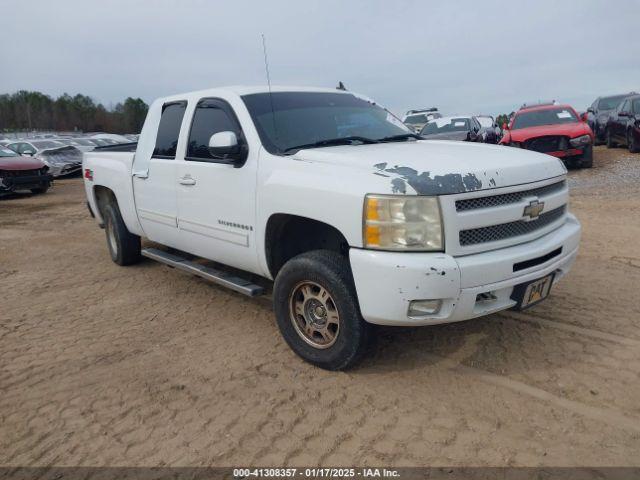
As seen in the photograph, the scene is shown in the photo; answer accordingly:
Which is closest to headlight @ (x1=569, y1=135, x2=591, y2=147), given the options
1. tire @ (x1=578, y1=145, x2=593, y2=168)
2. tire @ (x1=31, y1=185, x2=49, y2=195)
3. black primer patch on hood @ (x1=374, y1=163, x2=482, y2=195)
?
tire @ (x1=578, y1=145, x2=593, y2=168)

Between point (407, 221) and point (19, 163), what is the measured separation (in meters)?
14.8

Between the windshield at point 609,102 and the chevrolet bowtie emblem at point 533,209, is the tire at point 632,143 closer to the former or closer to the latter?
the windshield at point 609,102

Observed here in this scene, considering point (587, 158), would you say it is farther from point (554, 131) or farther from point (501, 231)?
point (501, 231)

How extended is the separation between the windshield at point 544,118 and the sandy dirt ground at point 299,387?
8.01 metres

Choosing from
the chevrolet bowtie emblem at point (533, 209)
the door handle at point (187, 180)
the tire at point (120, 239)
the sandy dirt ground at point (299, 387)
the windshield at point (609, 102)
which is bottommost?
the sandy dirt ground at point (299, 387)

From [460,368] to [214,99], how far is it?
287cm

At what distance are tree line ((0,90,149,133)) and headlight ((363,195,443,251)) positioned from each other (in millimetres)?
86398

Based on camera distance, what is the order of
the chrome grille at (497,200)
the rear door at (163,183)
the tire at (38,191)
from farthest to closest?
1. the tire at (38,191)
2. the rear door at (163,183)
3. the chrome grille at (497,200)

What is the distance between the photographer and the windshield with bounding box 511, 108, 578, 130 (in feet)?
39.7

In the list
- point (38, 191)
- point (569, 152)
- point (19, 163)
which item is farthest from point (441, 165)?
point (38, 191)

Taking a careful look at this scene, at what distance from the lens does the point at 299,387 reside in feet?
10.5

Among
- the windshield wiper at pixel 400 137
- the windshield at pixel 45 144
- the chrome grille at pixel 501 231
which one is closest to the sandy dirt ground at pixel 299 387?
the chrome grille at pixel 501 231

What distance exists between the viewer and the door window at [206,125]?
4.06m

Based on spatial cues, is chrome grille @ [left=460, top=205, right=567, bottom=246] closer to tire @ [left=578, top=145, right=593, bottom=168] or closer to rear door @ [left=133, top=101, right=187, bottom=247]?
rear door @ [left=133, top=101, right=187, bottom=247]
